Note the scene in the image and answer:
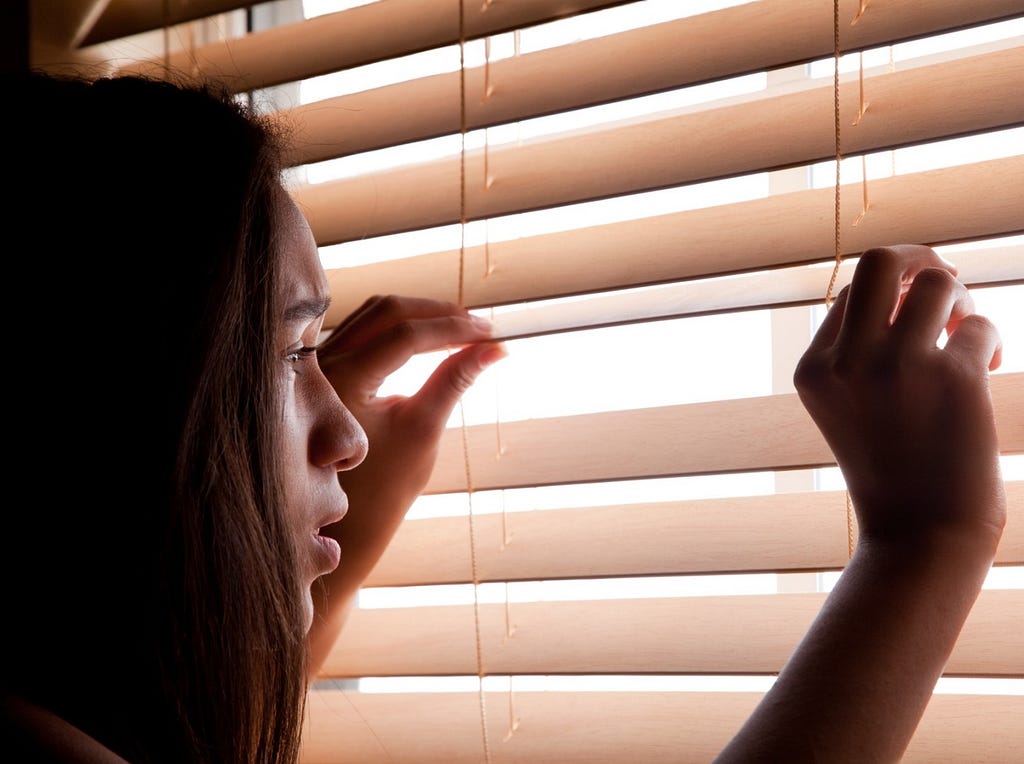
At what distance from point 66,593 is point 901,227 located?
0.67 m

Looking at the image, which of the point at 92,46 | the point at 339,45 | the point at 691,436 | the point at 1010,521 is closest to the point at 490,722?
the point at 691,436

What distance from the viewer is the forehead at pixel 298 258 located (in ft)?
2.76

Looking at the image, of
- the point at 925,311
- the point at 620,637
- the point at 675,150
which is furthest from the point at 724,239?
the point at 620,637

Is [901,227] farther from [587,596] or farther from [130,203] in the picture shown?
[130,203]

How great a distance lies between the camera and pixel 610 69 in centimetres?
89

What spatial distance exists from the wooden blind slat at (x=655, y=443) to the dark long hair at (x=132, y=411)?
21 cm

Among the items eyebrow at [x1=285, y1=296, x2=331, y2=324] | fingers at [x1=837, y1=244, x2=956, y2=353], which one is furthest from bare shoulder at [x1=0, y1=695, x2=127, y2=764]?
fingers at [x1=837, y1=244, x2=956, y2=353]

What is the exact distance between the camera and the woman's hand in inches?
25.7

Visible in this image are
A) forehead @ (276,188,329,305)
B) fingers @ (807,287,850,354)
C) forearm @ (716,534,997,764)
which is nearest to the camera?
forearm @ (716,534,997,764)

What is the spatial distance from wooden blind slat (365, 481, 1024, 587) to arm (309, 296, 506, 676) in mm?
39

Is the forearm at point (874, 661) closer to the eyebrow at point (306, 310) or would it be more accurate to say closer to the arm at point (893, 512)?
the arm at point (893, 512)

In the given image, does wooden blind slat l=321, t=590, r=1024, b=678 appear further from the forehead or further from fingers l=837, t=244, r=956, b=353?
the forehead

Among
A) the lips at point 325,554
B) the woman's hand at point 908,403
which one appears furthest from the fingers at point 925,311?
the lips at point 325,554

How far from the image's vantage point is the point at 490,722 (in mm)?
939
